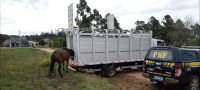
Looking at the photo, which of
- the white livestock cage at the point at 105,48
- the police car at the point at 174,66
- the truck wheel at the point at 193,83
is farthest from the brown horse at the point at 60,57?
the truck wheel at the point at 193,83

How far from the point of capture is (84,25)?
47.3m

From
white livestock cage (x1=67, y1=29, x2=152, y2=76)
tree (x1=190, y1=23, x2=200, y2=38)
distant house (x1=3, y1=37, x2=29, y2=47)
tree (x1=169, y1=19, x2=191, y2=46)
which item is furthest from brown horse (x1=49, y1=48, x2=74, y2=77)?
distant house (x1=3, y1=37, x2=29, y2=47)

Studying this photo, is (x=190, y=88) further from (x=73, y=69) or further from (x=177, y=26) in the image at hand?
(x=177, y=26)

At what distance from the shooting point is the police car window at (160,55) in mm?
8789

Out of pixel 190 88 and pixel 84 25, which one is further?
pixel 84 25

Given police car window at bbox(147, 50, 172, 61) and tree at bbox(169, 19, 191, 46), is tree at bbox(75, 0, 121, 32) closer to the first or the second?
tree at bbox(169, 19, 191, 46)

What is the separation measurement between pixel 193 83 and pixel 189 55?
A: 1.10 meters

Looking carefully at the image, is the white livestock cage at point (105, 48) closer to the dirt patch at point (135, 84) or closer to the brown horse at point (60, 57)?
the brown horse at point (60, 57)

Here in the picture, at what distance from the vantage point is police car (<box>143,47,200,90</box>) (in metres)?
8.39

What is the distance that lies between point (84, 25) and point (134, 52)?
34188mm

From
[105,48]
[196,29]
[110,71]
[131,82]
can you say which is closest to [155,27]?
[196,29]

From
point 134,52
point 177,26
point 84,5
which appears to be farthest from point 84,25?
point 134,52

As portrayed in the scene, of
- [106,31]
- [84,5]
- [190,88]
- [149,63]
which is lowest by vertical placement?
[190,88]

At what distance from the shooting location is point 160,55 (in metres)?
9.14
